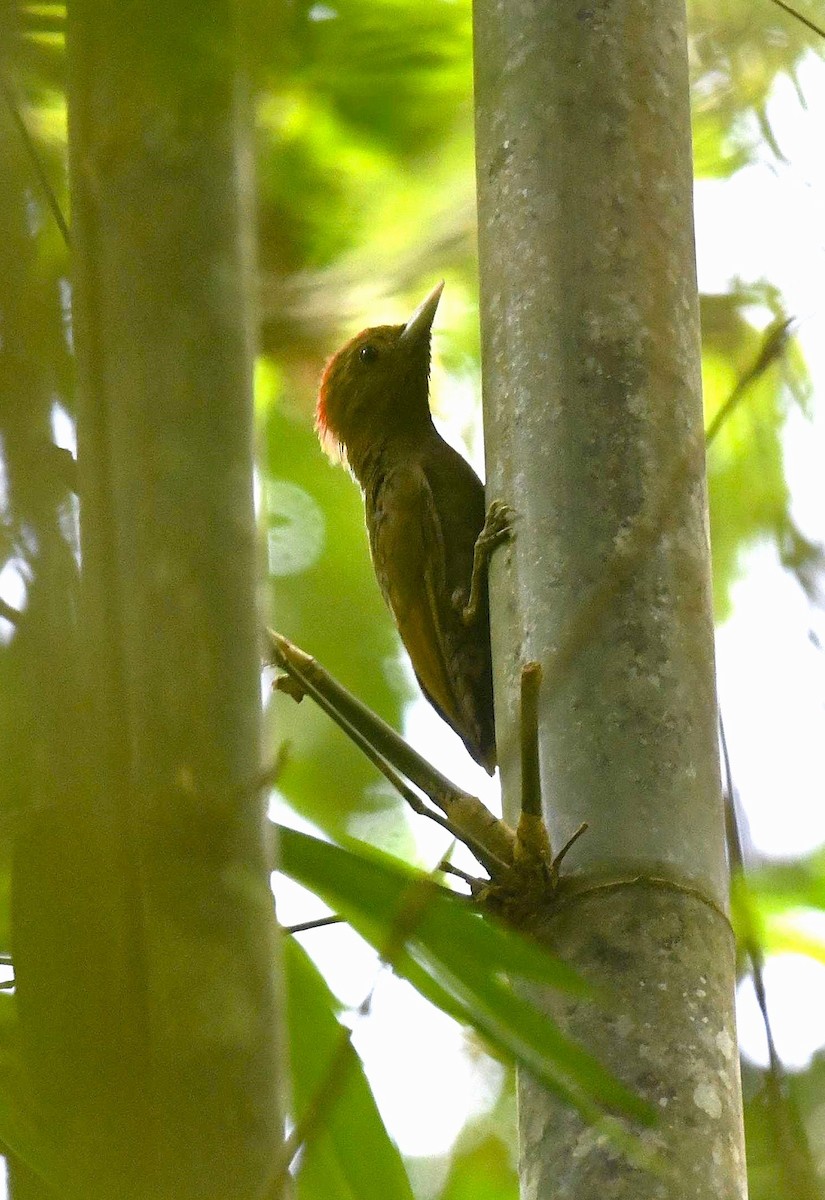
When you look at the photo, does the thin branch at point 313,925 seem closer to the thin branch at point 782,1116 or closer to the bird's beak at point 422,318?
the thin branch at point 782,1116

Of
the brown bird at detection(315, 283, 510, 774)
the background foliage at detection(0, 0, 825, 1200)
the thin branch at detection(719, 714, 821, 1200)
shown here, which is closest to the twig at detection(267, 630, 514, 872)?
the background foliage at detection(0, 0, 825, 1200)

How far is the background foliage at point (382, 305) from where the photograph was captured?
2545 millimetres

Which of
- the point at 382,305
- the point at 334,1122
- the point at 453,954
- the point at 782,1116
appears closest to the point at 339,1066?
the point at 453,954

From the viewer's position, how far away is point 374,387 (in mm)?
4395

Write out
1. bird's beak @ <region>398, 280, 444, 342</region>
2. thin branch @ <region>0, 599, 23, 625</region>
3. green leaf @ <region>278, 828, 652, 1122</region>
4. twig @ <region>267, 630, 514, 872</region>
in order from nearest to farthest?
thin branch @ <region>0, 599, 23, 625</region> < green leaf @ <region>278, 828, 652, 1122</region> < twig @ <region>267, 630, 514, 872</region> < bird's beak @ <region>398, 280, 444, 342</region>

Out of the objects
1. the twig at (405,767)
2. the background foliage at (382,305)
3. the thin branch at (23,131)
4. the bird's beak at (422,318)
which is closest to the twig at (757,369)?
the background foliage at (382,305)

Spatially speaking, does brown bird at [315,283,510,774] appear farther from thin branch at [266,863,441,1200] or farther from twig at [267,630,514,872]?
thin branch at [266,863,441,1200]

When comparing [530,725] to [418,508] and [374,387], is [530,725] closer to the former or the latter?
[418,508]

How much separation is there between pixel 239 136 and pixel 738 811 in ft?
4.72

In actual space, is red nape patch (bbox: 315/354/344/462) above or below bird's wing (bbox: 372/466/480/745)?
above

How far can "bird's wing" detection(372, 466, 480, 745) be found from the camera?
145 inches

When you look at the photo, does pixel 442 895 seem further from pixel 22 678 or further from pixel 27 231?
pixel 27 231

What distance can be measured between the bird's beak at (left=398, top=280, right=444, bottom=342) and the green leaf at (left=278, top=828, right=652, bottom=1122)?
282 centimetres

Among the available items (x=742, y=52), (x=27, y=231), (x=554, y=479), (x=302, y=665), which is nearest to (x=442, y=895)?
(x=302, y=665)
